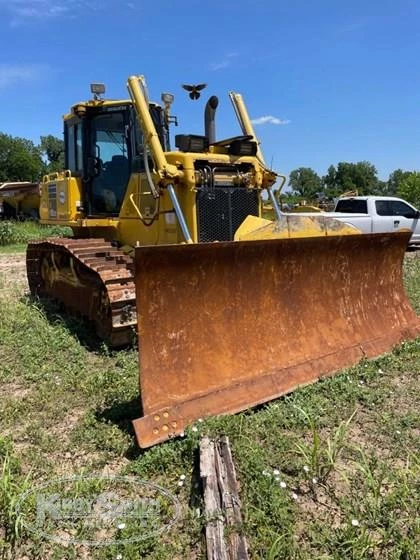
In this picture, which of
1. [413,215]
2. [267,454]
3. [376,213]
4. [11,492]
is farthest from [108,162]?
[413,215]

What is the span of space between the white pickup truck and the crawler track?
308 inches

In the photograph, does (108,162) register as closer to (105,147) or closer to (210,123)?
(105,147)

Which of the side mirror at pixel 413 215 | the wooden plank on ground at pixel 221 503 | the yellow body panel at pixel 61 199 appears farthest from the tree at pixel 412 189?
the wooden plank on ground at pixel 221 503

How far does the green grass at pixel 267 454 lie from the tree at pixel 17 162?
65.8 m

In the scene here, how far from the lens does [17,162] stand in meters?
68.0

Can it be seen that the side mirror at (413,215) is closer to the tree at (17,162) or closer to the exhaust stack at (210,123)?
the exhaust stack at (210,123)

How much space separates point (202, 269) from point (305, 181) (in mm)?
86287

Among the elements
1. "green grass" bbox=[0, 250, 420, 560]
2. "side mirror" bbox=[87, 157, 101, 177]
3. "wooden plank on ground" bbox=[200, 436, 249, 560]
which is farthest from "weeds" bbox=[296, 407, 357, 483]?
"side mirror" bbox=[87, 157, 101, 177]

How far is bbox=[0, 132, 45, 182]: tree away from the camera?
68000 millimetres

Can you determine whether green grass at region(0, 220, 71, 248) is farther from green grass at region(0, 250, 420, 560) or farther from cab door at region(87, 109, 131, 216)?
green grass at region(0, 250, 420, 560)

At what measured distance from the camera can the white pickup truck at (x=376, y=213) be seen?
43.4ft

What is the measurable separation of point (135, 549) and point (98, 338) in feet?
11.3

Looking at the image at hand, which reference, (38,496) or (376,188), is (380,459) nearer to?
(38,496)

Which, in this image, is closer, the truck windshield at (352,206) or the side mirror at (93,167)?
the side mirror at (93,167)
